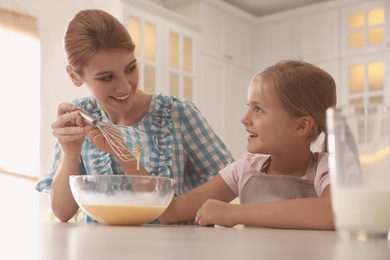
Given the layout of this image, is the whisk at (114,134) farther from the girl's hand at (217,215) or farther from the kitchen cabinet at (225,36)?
the kitchen cabinet at (225,36)

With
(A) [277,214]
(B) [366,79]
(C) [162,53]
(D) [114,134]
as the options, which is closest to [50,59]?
(C) [162,53]

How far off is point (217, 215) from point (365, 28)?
390cm

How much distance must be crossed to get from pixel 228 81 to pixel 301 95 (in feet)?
11.7

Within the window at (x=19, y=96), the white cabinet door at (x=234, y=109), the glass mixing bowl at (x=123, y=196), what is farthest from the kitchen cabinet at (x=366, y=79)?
the glass mixing bowl at (x=123, y=196)

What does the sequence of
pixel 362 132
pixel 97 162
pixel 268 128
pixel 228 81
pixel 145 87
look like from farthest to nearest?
pixel 228 81 → pixel 145 87 → pixel 97 162 → pixel 268 128 → pixel 362 132

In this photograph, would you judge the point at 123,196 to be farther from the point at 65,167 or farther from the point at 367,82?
the point at 367,82

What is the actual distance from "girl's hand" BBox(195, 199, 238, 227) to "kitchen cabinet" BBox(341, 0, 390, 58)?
12.3 ft

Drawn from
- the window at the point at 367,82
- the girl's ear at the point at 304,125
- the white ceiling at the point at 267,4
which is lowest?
the girl's ear at the point at 304,125

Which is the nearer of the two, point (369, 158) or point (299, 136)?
point (369, 158)

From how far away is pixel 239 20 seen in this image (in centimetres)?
496

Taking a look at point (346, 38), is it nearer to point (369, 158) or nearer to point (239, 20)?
point (239, 20)

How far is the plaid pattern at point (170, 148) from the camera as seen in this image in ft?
4.90

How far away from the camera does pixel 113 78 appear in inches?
55.9

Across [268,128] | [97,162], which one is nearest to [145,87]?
[97,162]
